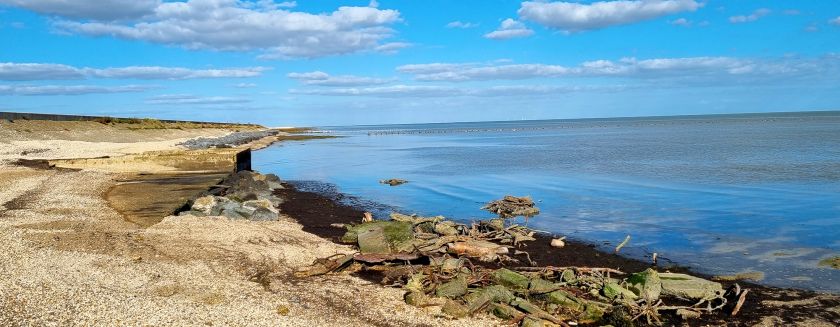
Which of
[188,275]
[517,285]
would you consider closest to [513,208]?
[517,285]

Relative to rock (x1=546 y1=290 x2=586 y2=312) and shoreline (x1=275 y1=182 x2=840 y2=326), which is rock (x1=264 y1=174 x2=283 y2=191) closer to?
shoreline (x1=275 y1=182 x2=840 y2=326)

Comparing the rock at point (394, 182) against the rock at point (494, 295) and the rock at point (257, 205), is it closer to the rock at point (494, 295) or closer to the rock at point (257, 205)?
the rock at point (257, 205)

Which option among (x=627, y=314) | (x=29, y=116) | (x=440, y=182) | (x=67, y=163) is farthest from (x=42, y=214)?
(x=29, y=116)

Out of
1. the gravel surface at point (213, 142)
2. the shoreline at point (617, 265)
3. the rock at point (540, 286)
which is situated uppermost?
the gravel surface at point (213, 142)

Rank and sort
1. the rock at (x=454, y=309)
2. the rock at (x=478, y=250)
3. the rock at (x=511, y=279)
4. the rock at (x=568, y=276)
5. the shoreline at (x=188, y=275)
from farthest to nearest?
the rock at (x=478, y=250)
the rock at (x=568, y=276)
the rock at (x=511, y=279)
the rock at (x=454, y=309)
the shoreline at (x=188, y=275)

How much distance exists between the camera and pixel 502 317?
872 centimetres

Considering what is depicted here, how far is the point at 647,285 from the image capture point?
32.9 feet

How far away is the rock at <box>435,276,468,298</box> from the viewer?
9531mm

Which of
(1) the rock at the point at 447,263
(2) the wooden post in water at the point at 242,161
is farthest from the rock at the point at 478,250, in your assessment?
(2) the wooden post in water at the point at 242,161

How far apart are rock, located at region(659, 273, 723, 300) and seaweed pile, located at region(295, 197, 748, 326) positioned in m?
0.02

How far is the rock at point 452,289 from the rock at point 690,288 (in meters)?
3.51

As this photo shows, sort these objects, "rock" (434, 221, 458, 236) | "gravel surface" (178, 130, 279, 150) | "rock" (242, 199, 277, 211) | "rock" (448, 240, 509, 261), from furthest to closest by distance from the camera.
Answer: "gravel surface" (178, 130, 279, 150)
"rock" (242, 199, 277, 211)
"rock" (434, 221, 458, 236)
"rock" (448, 240, 509, 261)

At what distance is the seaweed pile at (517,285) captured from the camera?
8.94 meters

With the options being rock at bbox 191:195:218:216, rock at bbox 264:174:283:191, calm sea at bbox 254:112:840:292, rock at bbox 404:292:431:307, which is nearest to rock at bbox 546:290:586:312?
rock at bbox 404:292:431:307
